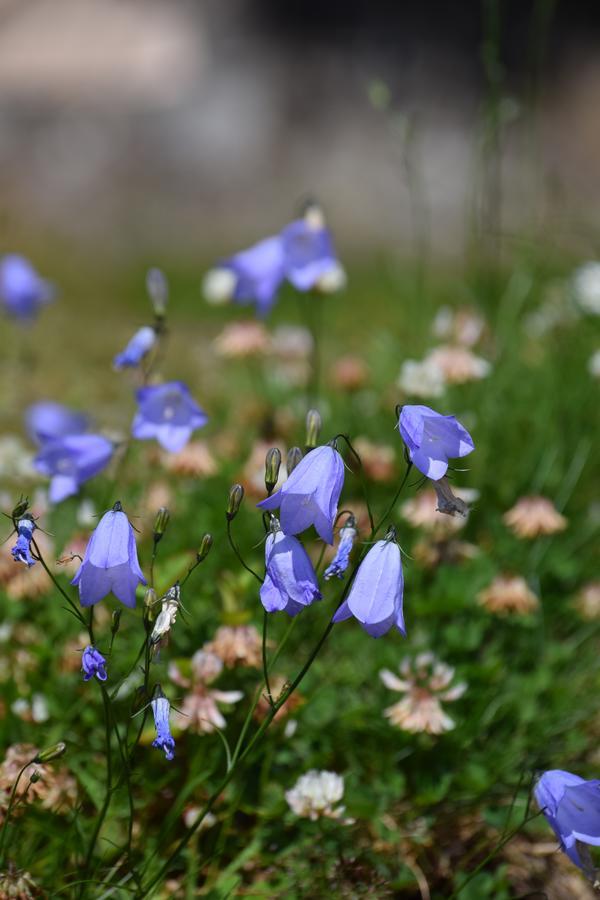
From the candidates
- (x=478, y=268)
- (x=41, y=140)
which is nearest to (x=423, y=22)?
(x=41, y=140)

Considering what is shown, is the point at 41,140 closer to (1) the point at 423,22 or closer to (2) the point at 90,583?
(1) the point at 423,22

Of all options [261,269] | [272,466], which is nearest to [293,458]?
[272,466]

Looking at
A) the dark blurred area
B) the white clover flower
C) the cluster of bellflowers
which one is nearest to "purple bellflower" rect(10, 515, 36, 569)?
the white clover flower

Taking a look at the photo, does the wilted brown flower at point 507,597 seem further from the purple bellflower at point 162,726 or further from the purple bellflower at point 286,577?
the purple bellflower at point 162,726

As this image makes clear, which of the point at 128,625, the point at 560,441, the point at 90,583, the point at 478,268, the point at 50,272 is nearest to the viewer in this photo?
the point at 90,583

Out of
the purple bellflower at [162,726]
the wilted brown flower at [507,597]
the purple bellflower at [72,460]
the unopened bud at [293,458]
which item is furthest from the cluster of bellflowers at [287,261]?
the purple bellflower at [162,726]

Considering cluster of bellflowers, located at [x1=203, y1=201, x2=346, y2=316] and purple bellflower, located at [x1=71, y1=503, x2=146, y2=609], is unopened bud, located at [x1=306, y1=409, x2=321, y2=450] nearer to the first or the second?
purple bellflower, located at [x1=71, y1=503, x2=146, y2=609]

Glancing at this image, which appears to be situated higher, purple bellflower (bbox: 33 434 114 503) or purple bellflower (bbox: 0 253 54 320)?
purple bellflower (bbox: 33 434 114 503)
